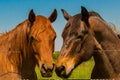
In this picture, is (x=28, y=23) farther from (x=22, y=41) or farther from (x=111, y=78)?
(x=111, y=78)

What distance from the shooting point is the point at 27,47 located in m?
9.41

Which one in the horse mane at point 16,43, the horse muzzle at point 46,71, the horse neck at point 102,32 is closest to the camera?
the horse neck at point 102,32

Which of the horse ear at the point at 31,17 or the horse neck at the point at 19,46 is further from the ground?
the horse ear at the point at 31,17

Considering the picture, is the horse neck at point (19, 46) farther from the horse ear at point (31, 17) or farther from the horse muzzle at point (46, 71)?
the horse muzzle at point (46, 71)

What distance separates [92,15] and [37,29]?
1156mm

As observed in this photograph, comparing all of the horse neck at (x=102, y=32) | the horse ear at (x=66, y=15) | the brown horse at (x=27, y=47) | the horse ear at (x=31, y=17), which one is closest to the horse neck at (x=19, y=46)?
the brown horse at (x=27, y=47)

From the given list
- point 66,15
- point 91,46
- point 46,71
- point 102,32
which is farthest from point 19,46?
point 102,32

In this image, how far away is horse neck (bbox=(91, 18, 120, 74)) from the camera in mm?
8362

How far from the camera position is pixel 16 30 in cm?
959

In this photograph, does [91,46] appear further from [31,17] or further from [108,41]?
[31,17]

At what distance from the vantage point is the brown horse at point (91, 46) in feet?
27.3

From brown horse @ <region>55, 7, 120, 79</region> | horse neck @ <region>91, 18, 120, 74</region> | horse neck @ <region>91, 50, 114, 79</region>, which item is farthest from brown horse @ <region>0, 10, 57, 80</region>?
horse neck @ <region>91, 18, 120, 74</region>

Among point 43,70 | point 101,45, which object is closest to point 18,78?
point 43,70

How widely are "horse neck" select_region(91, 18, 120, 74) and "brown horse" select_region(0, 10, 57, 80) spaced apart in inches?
43.2
